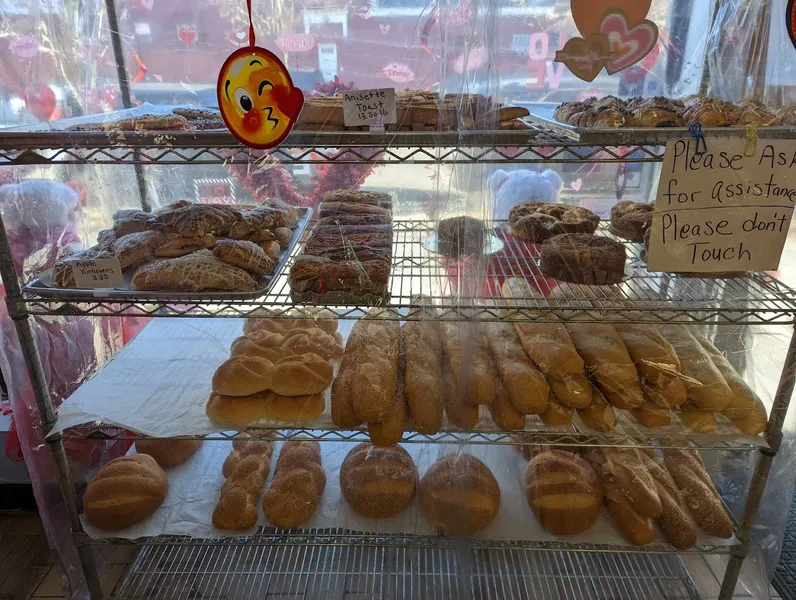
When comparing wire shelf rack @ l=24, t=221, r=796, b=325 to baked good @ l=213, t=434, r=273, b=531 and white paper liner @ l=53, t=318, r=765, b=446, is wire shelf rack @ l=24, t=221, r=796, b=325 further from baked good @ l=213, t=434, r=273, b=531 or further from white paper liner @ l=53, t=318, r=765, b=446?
baked good @ l=213, t=434, r=273, b=531

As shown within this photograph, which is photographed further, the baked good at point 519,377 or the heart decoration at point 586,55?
the baked good at point 519,377

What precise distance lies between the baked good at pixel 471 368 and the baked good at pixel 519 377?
4 centimetres

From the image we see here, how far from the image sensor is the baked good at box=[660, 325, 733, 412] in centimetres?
148

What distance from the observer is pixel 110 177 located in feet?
5.58

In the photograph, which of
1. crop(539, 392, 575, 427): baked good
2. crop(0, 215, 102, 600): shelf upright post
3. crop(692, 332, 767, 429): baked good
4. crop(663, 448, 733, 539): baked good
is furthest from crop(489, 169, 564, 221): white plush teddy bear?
crop(0, 215, 102, 600): shelf upright post

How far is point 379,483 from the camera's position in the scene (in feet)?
5.52

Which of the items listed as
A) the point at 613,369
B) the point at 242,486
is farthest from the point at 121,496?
the point at 613,369

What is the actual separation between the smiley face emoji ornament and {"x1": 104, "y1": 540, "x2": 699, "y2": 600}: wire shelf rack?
1267mm

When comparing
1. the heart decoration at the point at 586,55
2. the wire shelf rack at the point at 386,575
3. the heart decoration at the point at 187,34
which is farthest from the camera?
the wire shelf rack at the point at 386,575

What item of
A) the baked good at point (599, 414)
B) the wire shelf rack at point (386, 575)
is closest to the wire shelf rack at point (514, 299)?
the baked good at point (599, 414)

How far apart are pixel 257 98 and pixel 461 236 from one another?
580 mm

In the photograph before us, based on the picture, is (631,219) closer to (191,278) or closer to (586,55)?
(586,55)

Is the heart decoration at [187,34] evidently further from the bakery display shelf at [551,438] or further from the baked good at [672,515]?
the baked good at [672,515]

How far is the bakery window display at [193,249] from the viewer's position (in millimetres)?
1386
